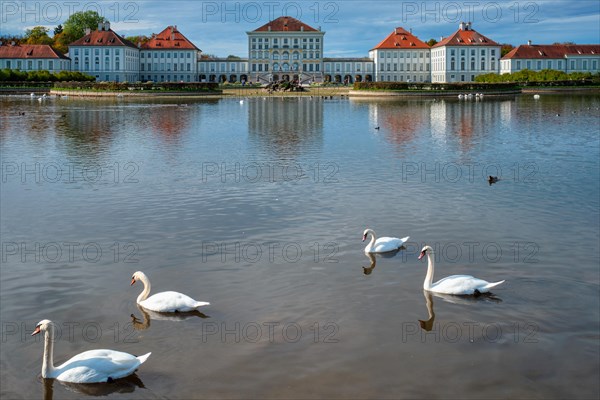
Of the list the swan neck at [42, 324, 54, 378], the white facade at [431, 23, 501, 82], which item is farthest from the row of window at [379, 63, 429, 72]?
the swan neck at [42, 324, 54, 378]

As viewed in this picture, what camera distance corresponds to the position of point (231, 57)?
12531cm

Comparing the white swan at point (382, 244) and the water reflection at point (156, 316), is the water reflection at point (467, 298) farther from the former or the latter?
the water reflection at point (156, 316)

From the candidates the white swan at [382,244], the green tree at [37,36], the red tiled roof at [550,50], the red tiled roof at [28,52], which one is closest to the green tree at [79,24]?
the green tree at [37,36]

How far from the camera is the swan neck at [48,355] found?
6613 mm

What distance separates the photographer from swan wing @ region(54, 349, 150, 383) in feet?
21.9

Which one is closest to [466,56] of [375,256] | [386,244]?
[386,244]

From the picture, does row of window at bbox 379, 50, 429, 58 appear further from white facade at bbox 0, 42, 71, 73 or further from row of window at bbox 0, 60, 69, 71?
row of window at bbox 0, 60, 69, 71

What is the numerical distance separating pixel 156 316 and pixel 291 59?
114819 millimetres

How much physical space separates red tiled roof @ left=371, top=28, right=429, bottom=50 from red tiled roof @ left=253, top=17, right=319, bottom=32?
37.9 feet

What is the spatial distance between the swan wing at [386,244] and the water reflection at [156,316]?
3.24 m

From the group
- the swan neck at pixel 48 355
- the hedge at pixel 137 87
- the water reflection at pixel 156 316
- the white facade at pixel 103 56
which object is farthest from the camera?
the white facade at pixel 103 56

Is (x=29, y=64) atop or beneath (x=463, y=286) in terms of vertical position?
atop

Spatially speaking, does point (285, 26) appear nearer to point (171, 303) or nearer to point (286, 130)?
point (286, 130)

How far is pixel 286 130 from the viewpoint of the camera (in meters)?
32.4
